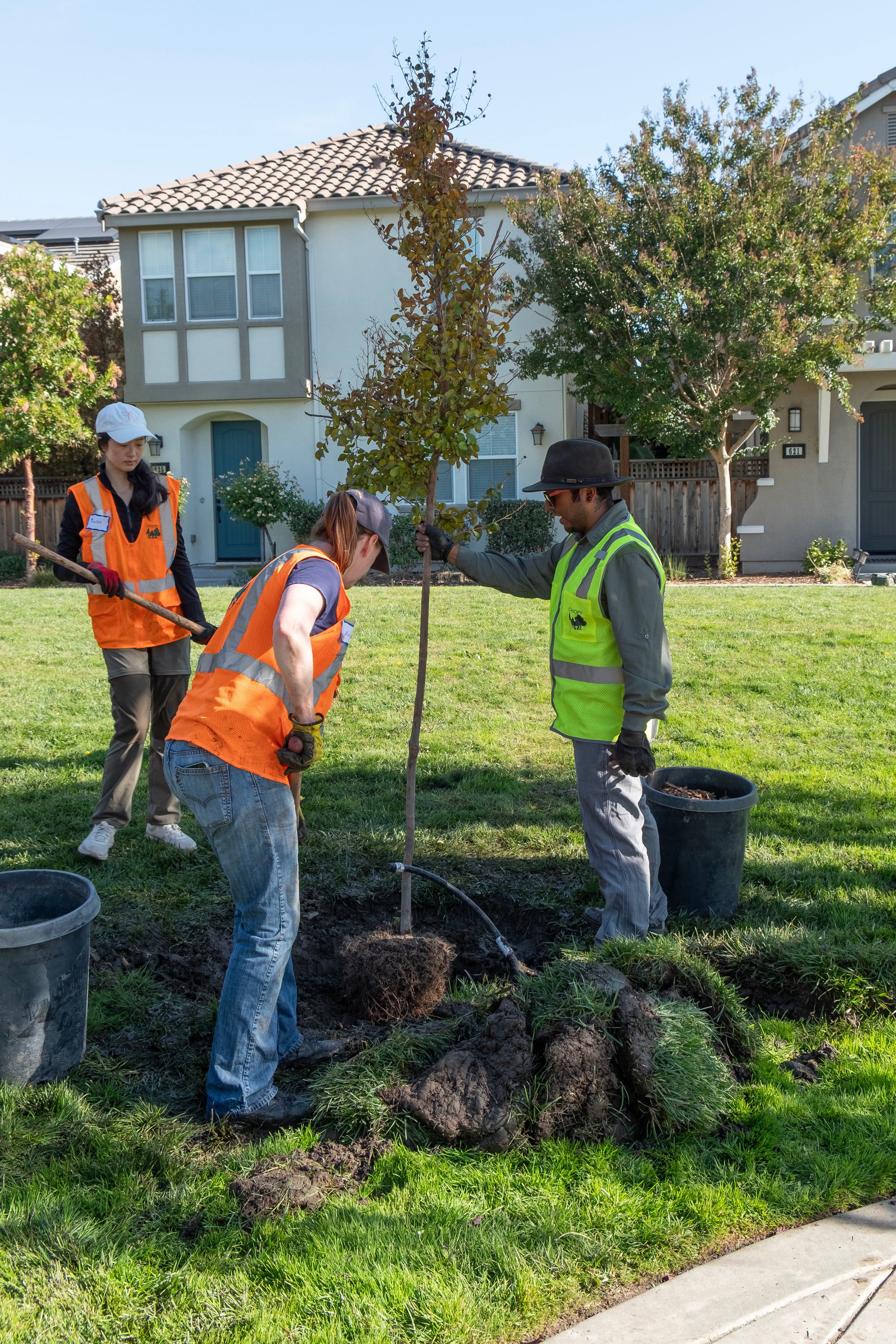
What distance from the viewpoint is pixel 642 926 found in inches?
170

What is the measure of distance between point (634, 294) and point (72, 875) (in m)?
14.7

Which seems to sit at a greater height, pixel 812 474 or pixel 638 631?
pixel 812 474

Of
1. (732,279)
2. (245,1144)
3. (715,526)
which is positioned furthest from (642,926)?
(715,526)

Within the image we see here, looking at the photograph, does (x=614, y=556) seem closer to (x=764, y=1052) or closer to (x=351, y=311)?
(x=764, y=1052)

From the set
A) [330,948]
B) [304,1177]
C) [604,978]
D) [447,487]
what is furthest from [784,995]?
[447,487]

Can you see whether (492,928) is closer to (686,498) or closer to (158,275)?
(686,498)

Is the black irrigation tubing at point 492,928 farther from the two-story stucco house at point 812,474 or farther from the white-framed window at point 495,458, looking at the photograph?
the white-framed window at point 495,458

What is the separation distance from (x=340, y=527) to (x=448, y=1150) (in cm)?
188

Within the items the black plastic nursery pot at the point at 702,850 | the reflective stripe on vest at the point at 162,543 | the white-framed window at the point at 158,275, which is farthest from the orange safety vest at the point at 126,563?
the white-framed window at the point at 158,275

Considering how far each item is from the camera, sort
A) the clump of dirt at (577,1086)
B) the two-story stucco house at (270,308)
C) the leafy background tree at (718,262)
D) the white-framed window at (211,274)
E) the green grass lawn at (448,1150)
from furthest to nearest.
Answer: the white-framed window at (211,274), the two-story stucco house at (270,308), the leafy background tree at (718,262), the clump of dirt at (577,1086), the green grass lawn at (448,1150)

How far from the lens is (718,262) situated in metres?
15.4

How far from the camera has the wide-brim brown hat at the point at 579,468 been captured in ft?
13.9

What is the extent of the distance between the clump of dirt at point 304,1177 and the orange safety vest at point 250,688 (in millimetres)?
1074

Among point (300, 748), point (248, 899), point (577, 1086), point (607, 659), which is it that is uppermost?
point (607, 659)
